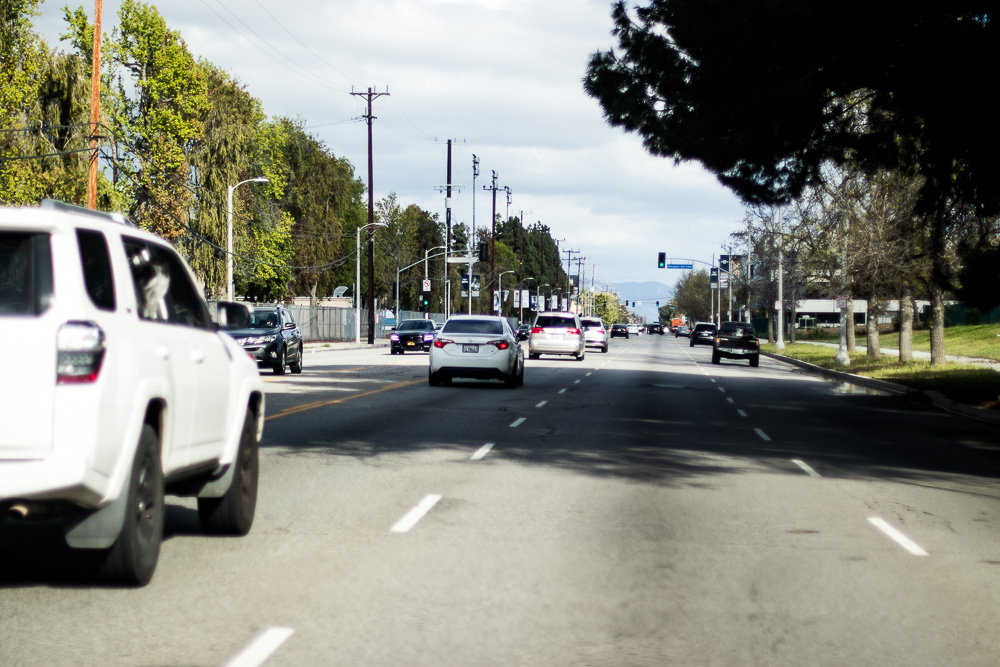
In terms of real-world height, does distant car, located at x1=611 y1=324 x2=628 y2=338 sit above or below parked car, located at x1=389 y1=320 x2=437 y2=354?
below

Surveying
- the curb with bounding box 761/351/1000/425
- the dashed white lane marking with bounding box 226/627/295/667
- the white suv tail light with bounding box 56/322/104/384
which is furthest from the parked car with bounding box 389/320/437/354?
the white suv tail light with bounding box 56/322/104/384

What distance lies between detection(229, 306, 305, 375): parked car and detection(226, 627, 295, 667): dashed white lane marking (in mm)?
24580

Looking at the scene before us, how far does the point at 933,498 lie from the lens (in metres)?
11.8

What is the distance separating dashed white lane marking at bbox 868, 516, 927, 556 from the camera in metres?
8.85

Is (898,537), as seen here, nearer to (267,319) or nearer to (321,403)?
(321,403)

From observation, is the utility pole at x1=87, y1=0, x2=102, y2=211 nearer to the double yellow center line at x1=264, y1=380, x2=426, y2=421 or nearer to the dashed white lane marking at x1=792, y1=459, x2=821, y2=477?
the double yellow center line at x1=264, y1=380, x2=426, y2=421

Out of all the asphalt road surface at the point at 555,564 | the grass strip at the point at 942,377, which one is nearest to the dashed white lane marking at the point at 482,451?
the asphalt road surface at the point at 555,564

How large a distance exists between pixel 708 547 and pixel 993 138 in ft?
39.9

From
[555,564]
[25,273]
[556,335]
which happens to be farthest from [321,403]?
[556,335]

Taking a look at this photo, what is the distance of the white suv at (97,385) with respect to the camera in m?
5.87

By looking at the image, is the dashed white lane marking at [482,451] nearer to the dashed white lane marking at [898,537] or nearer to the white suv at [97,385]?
the dashed white lane marking at [898,537]

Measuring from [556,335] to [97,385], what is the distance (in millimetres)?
42894

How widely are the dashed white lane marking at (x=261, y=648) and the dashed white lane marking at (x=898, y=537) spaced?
15.6 feet

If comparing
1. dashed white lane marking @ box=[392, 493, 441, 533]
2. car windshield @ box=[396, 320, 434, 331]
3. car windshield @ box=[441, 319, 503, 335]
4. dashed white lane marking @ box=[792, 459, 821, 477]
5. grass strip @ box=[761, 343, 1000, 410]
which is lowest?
grass strip @ box=[761, 343, 1000, 410]
